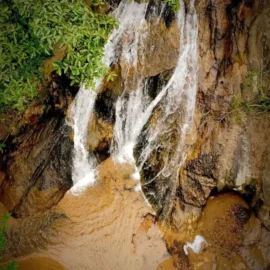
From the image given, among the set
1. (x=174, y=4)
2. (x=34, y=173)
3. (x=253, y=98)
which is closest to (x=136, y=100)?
(x=174, y=4)

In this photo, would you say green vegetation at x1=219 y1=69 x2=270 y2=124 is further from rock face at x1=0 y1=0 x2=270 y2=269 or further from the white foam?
the white foam

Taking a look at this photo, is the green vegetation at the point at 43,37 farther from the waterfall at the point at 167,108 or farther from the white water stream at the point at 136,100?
the waterfall at the point at 167,108

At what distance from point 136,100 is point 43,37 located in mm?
3316

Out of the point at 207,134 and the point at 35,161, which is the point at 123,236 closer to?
the point at 35,161

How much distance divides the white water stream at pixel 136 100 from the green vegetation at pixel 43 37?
172 cm

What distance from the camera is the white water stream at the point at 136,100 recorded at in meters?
5.97

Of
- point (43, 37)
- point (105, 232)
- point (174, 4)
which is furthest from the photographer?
point (105, 232)

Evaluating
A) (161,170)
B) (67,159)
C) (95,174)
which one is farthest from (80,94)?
(161,170)

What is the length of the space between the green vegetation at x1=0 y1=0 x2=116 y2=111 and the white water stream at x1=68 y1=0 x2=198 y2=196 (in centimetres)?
172

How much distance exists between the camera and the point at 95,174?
6.82 meters

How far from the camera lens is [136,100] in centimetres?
652

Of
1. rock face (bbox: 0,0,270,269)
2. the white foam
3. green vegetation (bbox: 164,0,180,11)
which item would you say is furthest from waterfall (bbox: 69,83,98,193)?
the white foam

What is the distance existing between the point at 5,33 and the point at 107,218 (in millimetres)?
4337

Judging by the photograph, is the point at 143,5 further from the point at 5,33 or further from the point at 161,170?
the point at 161,170
